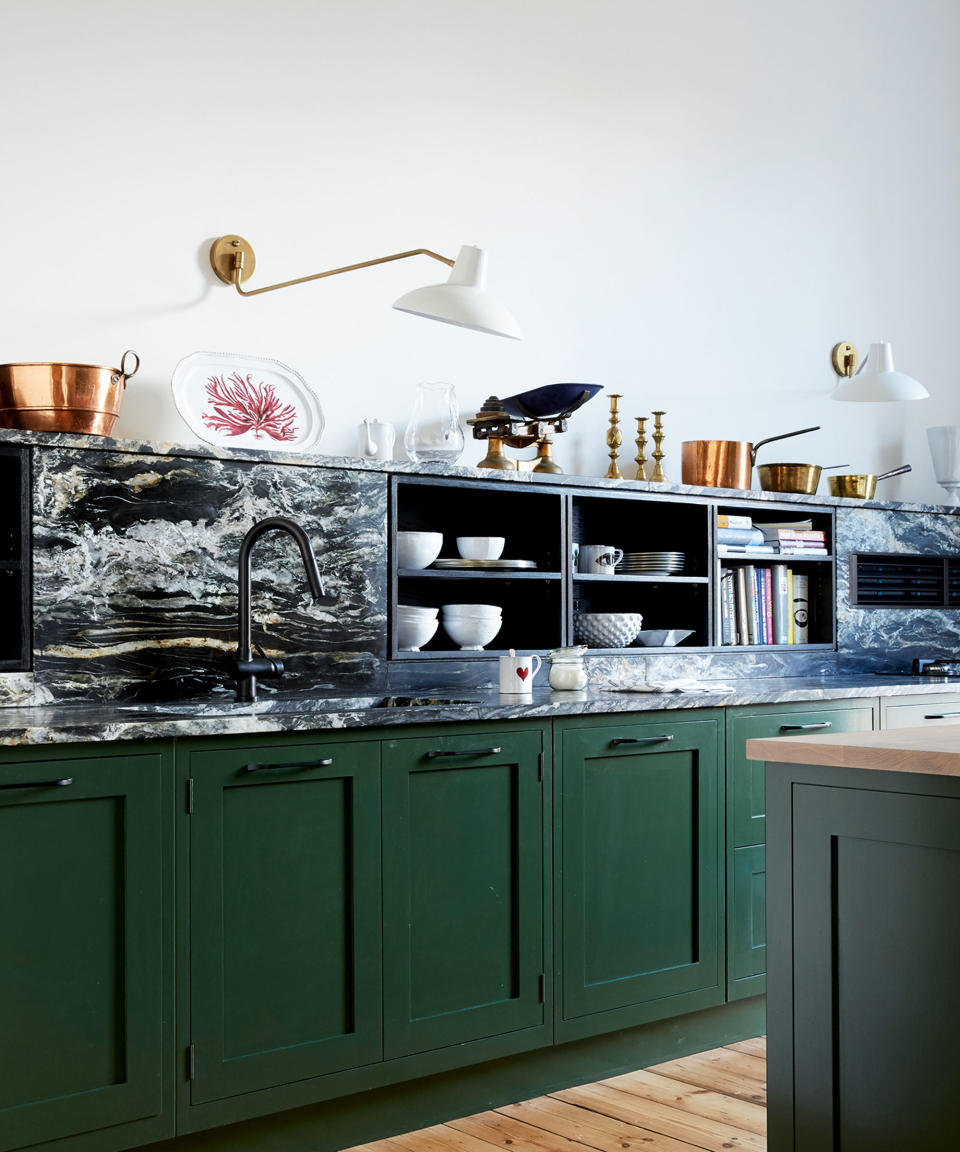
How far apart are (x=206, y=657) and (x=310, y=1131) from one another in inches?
43.7

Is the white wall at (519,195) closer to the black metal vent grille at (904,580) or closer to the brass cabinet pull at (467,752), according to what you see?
the black metal vent grille at (904,580)

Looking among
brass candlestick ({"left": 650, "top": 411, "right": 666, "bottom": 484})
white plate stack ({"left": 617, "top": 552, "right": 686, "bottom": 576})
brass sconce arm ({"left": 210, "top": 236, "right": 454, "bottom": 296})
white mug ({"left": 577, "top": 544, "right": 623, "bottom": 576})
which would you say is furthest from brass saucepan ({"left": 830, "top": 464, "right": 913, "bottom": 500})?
brass sconce arm ({"left": 210, "top": 236, "right": 454, "bottom": 296})

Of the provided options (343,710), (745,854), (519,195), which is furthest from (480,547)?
(519,195)

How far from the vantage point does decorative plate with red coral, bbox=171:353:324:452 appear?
3320 mm

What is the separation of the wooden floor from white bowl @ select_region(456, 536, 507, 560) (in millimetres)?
1461

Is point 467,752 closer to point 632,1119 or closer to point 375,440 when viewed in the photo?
point 632,1119

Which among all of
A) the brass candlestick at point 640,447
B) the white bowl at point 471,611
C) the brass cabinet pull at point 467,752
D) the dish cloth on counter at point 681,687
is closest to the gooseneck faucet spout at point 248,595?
the brass cabinet pull at point 467,752

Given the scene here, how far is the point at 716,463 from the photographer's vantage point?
4.23 metres

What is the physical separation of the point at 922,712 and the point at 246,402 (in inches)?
91.9

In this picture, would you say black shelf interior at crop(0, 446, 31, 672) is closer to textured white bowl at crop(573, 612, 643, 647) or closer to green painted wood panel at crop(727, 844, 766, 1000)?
textured white bowl at crop(573, 612, 643, 647)

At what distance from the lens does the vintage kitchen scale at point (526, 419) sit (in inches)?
148

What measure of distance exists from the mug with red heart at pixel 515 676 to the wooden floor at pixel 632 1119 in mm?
1017

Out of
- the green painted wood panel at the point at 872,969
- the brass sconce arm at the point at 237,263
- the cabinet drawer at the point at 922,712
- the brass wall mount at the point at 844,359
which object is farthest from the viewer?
the brass wall mount at the point at 844,359

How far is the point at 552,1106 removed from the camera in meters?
3.07
